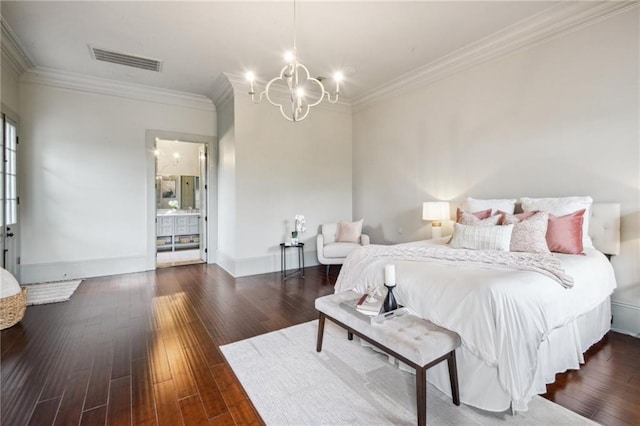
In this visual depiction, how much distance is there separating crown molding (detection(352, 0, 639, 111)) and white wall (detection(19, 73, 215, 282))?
4423 mm

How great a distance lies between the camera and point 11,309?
2844 mm

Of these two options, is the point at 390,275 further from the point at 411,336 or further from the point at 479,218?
the point at 479,218

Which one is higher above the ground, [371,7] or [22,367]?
[371,7]

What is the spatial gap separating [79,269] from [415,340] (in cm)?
546

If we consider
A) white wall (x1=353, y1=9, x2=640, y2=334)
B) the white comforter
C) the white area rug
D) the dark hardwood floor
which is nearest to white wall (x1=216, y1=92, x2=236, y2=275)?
the dark hardwood floor

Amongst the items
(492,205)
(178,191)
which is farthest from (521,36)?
(178,191)

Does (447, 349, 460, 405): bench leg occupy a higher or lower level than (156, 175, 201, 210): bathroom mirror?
lower

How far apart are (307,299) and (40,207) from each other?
4.42 meters

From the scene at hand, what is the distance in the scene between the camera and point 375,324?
1.86 metres

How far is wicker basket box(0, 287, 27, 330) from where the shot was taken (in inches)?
110

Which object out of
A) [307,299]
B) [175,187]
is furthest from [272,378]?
[175,187]

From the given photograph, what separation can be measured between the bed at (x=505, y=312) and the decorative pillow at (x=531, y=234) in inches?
7.2

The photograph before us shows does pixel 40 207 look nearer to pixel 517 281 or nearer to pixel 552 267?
pixel 517 281

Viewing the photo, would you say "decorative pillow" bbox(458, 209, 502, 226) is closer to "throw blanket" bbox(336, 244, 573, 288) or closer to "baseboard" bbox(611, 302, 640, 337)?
"throw blanket" bbox(336, 244, 573, 288)
